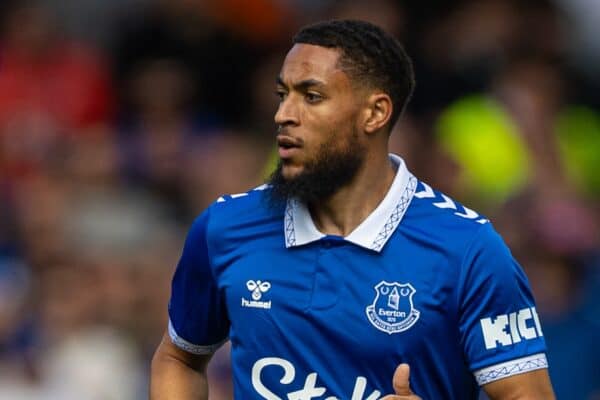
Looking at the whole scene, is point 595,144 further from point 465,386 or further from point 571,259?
point 465,386

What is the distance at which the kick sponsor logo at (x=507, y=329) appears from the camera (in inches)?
182

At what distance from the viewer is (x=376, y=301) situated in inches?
185

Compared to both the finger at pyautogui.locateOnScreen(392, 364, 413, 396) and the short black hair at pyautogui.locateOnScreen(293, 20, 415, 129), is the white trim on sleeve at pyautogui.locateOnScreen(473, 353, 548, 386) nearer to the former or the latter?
the finger at pyautogui.locateOnScreen(392, 364, 413, 396)

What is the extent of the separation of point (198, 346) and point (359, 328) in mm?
737

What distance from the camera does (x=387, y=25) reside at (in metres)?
9.17

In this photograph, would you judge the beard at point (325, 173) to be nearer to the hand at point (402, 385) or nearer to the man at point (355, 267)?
the man at point (355, 267)

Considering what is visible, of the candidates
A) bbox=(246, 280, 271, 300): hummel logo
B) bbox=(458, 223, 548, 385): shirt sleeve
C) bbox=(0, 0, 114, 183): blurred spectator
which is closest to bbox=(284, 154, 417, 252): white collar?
bbox=(246, 280, 271, 300): hummel logo

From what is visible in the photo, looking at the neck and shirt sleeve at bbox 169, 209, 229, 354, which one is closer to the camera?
the neck

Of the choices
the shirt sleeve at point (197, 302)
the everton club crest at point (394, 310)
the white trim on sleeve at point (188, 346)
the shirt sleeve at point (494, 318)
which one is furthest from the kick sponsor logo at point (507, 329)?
the white trim on sleeve at point (188, 346)

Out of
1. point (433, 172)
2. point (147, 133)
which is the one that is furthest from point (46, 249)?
point (433, 172)

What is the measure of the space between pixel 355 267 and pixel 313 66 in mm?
642

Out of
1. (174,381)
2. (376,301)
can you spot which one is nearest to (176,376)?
(174,381)

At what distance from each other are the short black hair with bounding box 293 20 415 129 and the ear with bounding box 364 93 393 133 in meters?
0.03

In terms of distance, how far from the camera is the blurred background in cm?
820
